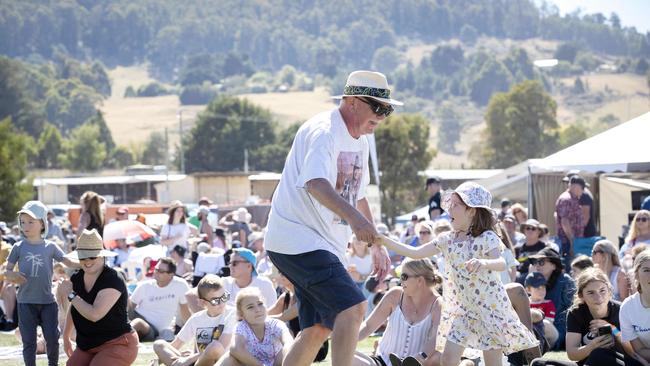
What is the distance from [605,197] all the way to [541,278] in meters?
8.70

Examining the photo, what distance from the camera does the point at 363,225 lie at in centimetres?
511

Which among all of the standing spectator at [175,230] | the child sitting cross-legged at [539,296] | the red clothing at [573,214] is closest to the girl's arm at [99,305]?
the child sitting cross-legged at [539,296]

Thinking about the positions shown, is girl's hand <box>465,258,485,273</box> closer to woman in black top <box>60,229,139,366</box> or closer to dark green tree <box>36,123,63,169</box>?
woman in black top <box>60,229,139,366</box>

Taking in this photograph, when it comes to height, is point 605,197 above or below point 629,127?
below

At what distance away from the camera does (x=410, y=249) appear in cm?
598

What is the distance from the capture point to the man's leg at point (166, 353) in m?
8.59

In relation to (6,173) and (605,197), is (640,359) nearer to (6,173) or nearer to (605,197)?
(605,197)

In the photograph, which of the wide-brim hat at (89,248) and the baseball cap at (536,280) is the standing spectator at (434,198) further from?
the wide-brim hat at (89,248)

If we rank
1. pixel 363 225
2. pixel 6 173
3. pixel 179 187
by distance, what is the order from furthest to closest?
pixel 179 187 → pixel 6 173 → pixel 363 225

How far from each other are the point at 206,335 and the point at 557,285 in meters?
3.26

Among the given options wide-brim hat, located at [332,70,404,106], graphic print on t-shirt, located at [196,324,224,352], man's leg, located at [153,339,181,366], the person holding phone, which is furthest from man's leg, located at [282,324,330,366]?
man's leg, located at [153,339,181,366]

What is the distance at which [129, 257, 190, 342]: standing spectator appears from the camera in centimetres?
1164

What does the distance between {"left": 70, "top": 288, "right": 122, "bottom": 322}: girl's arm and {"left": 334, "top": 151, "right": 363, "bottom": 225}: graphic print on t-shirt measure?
238 cm

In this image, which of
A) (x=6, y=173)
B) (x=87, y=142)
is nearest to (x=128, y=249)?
(x=6, y=173)
